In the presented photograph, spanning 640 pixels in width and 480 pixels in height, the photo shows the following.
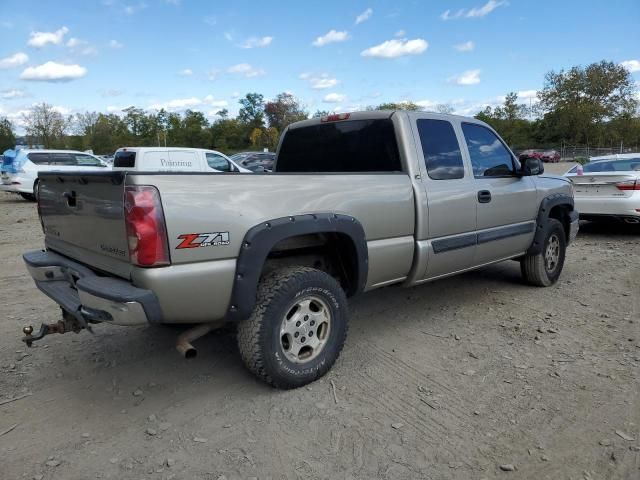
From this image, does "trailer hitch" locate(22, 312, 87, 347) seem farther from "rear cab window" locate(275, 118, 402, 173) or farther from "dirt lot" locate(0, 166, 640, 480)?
"rear cab window" locate(275, 118, 402, 173)

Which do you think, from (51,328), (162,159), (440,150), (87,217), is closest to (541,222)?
(440,150)

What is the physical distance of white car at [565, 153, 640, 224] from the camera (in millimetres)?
8195

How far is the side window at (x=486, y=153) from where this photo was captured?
4605 millimetres

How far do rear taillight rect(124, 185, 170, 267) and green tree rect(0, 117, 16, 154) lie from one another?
224 ft

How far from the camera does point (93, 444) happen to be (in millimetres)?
Answer: 2744

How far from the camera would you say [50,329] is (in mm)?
3164

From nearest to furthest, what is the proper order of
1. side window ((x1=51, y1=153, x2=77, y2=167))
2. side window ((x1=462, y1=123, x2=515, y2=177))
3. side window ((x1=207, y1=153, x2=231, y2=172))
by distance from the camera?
side window ((x1=462, y1=123, x2=515, y2=177)), side window ((x1=207, y1=153, x2=231, y2=172)), side window ((x1=51, y1=153, x2=77, y2=167))

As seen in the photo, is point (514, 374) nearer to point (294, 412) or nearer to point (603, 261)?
point (294, 412)

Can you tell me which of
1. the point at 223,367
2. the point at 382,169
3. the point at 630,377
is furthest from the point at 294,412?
the point at 630,377

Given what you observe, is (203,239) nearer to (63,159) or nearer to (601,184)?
(601,184)

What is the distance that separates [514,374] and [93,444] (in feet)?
8.99

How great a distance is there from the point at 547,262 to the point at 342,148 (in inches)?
112

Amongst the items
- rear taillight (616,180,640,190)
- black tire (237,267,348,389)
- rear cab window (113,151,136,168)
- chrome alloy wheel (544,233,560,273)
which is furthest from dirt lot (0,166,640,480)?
rear cab window (113,151,136,168)

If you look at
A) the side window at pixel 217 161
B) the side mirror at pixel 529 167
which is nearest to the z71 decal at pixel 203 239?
the side mirror at pixel 529 167
